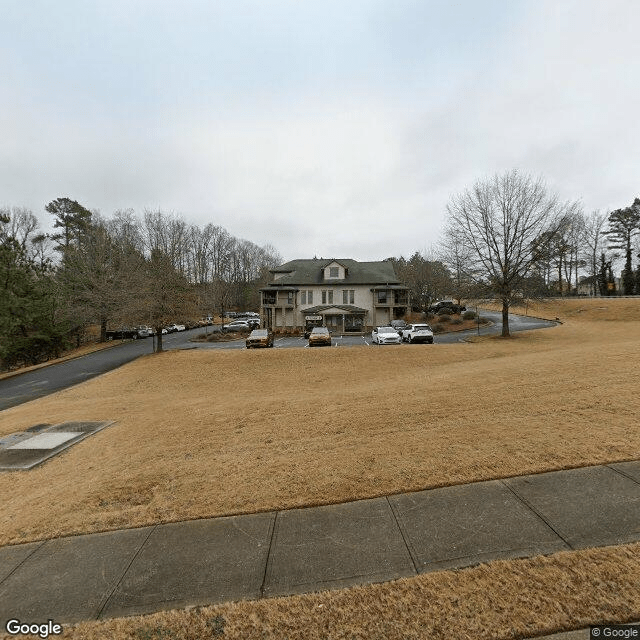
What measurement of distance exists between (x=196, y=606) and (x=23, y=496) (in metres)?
4.60

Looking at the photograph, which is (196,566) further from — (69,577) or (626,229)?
(626,229)

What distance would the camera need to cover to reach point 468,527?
3633 mm

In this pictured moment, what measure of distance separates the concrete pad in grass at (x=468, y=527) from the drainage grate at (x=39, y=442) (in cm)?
759

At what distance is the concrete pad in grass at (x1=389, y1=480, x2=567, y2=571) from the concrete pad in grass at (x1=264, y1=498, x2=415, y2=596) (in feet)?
0.67

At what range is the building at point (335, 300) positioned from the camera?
3847 centimetres

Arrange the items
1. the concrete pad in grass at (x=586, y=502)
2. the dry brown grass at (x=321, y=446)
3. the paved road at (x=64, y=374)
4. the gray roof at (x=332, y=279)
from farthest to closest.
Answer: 1. the gray roof at (x=332, y=279)
2. the paved road at (x=64, y=374)
3. the dry brown grass at (x=321, y=446)
4. the concrete pad in grass at (x=586, y=502)

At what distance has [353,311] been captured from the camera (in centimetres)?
3797

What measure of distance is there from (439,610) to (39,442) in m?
9.55

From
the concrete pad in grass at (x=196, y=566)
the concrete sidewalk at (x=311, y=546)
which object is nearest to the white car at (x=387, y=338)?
the concrete sidewalk at (x=311, y=546)

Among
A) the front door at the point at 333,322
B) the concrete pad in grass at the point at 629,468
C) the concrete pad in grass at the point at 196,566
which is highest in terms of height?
the front door at the point at 333,322

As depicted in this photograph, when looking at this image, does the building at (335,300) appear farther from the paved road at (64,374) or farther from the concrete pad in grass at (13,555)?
the concrete pad in grass at (13,555)

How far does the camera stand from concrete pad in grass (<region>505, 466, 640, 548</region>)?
3.38 m

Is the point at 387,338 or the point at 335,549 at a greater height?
the point at 387,338

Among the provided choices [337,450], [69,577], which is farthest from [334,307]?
[69,577]
